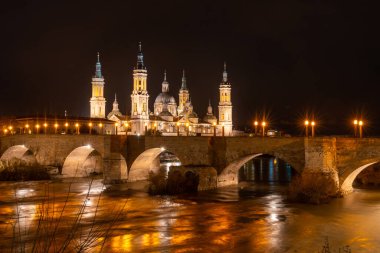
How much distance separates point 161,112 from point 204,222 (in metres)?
62.7

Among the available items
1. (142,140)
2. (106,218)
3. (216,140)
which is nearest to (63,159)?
(142,140)

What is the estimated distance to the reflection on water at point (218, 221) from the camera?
48.9ft

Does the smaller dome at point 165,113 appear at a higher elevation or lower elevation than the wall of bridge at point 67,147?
higher

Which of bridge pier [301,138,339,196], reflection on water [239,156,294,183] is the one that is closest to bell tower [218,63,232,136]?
reflection on water [239,156,294,183]

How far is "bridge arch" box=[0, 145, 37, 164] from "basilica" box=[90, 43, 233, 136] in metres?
24.2

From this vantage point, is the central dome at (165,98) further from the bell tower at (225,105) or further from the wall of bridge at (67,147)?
the wall of bridge at (67,147)

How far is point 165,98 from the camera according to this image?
282ft

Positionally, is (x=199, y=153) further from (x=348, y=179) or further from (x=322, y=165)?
(x=348, y=179)

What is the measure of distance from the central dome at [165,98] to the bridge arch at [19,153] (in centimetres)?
4389

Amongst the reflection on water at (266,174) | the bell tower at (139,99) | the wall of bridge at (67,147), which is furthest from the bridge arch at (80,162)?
the bell tower at (139,99)

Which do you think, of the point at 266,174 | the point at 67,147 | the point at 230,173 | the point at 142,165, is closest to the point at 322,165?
the point at 230,173

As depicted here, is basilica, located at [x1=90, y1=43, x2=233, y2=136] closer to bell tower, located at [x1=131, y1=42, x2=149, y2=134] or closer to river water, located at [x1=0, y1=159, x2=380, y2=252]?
bell tower, located at [x1=131, y1=42, x2=149, y2=134]

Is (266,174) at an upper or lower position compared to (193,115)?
lower

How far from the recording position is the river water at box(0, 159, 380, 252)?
48.3 feet
